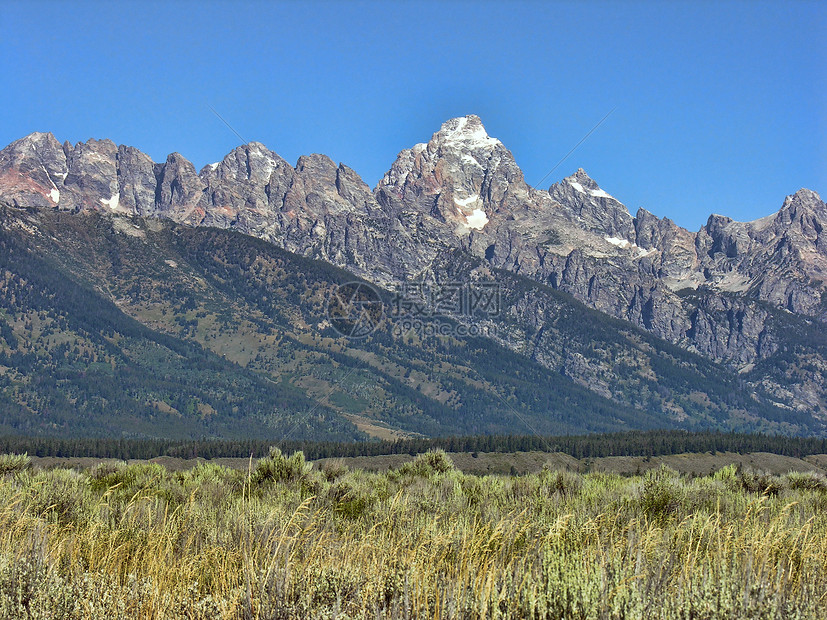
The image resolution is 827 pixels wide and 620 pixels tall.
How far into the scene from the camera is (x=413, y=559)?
754cm

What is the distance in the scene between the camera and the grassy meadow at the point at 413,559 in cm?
609

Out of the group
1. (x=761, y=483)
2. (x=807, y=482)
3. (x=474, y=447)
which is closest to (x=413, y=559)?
(x=761, y=483)

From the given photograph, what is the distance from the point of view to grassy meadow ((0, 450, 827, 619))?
6.09 m

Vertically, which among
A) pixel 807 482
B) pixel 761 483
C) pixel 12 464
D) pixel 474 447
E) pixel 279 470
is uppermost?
pixel 807 482

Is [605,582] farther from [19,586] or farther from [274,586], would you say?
[19,586]

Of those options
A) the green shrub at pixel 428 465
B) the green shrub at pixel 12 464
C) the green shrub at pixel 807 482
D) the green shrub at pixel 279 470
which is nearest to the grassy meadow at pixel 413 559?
the green shrub at pixel 279 470

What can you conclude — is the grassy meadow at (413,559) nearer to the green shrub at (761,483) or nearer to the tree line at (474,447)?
the green shrub at (761,483)

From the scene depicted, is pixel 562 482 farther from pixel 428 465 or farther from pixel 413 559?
pixel 413 559

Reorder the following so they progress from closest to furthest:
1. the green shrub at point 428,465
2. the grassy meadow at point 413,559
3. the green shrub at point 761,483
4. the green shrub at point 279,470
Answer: the grassy meadow at point 413,559 < the green shrub at point 761,483 < the green shrub at point 279,470 < the green shrub at point 428,465

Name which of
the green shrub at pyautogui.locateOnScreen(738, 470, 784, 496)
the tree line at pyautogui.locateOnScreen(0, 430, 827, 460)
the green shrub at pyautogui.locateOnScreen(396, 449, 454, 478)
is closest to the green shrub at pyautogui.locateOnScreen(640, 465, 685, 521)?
the green shrub at pyautogui.locateOnScreen(738, 470, 784, 496)

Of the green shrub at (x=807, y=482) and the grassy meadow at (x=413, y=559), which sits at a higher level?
the green shrub at (x=807, y=482)

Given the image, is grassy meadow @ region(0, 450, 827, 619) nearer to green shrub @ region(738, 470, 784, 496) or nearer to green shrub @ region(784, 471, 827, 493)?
green shrub @ region(738, 470, 784, 496)

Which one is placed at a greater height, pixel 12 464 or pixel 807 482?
pixel 807 482

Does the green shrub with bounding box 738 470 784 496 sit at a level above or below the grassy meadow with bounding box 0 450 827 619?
above
